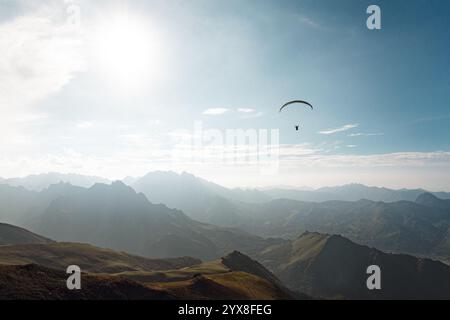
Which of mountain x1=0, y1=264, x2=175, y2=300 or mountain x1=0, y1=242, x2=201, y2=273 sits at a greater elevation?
mountain x1=0, y1=264, x2=175, y2=300

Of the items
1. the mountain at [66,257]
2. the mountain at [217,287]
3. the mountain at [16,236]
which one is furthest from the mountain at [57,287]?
the mountain at [16,236]

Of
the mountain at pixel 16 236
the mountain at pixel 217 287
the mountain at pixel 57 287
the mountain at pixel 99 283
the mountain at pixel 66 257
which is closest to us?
the mountain at pixel 57 287

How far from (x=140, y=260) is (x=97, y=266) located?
34813 mm

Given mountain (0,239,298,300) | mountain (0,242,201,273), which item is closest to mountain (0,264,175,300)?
mountain (0,239,298,300)

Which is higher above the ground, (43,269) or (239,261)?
(43,269)

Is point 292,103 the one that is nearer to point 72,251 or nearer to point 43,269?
point 43,269

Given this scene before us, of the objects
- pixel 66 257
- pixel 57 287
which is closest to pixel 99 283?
pixel 57 287

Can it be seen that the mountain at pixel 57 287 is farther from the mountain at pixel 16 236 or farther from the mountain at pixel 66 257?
the mountain at pixel 16 236

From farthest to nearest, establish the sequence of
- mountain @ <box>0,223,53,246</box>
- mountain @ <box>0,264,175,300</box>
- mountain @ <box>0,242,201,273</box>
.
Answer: mountain @ <box>0,223,53,246</box>, mountain @ <box>0,242,201,273</box>, mountain @ <box>0,264,175,300</box>

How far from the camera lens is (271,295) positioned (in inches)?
2677

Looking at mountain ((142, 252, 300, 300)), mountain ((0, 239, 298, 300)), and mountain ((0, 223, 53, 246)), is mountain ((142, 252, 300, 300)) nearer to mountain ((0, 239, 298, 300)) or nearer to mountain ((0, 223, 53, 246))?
mountain ((0, 239, 298, 300))
